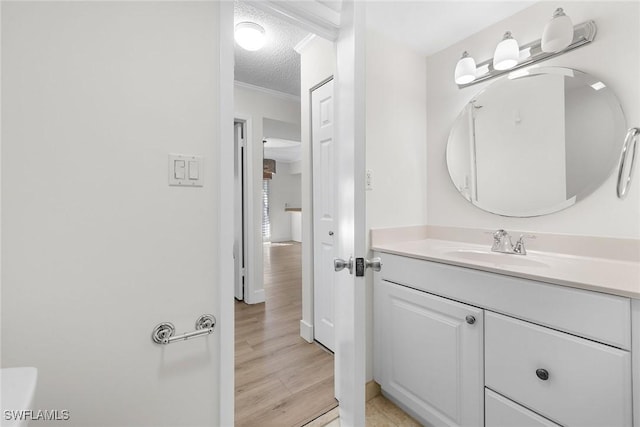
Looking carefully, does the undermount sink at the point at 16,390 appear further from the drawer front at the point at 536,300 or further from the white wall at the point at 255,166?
the white wall at the point at 255,166

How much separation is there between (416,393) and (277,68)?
2.71 m

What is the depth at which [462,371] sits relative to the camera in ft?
3.85

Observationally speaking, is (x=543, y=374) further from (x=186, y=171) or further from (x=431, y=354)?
(x=186, y=171)

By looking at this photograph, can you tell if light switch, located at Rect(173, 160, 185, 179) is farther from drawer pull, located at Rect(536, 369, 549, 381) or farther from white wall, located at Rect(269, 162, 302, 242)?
white wall, located at Rect(269, 162, 302, 242)

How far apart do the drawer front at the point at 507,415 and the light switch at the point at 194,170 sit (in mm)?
1413

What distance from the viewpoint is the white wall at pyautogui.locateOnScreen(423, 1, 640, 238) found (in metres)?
1.16

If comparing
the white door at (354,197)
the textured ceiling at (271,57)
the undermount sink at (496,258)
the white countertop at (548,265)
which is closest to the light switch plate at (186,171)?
the white door at (354,197)

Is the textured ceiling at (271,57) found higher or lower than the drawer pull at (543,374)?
higher

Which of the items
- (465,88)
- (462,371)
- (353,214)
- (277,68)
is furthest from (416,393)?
(277,68)

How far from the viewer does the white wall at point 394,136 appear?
1626 mm

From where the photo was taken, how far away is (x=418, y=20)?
1555mm

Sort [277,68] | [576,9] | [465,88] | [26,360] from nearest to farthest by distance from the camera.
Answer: [26,360] < [576,9] < [465,88] < [277,68]

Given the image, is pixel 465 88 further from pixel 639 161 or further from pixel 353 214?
pixel 353 214

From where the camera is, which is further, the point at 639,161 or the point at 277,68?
the point at 277,68
